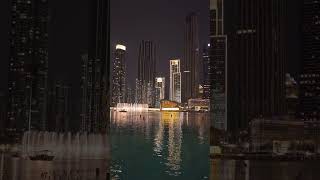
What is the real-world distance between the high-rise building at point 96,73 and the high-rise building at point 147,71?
0.61m

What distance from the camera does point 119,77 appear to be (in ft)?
18.5

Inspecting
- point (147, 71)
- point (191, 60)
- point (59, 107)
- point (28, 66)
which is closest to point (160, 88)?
point (147, 71)

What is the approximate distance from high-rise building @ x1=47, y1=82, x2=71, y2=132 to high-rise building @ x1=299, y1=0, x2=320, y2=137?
253 cm

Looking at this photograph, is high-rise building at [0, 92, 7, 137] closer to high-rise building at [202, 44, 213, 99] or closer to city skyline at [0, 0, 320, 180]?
city skyline at [0, 0, 320, 180]

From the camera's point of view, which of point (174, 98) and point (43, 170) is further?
point (174, 98)

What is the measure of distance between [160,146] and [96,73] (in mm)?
1138

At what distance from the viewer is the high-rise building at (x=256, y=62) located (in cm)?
479

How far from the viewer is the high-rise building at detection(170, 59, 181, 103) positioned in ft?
18.4

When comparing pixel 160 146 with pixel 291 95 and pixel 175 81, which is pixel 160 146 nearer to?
pixel 175 81

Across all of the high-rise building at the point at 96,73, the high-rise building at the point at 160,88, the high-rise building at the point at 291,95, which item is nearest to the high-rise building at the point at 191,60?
the high-rise building at the point at 160,88

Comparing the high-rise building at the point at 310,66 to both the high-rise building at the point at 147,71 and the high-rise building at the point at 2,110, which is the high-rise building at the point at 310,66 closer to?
the high-rise building at the point at 147,71

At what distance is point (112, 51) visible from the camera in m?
5.48

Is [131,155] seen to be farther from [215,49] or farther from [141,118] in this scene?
[215,49]

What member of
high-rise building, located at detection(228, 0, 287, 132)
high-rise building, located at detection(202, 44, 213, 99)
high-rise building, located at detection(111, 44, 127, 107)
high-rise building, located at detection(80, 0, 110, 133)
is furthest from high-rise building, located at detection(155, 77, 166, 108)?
high-rise building, located at detection(228, 0, 287, 132)
